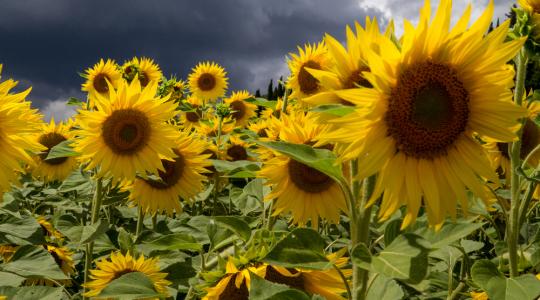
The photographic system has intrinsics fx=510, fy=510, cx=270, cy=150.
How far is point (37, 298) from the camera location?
96.3 inches

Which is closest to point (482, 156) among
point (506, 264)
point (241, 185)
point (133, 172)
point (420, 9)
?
point (420, 9)

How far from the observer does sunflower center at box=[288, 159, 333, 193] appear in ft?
10.2

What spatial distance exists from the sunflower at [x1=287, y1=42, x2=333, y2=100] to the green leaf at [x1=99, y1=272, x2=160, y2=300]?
314 centimetres

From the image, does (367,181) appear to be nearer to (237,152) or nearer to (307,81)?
(307,81)

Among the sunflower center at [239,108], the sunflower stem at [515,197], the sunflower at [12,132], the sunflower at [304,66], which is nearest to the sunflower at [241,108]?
the sunflower center at [239,108]

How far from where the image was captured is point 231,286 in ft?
6.47

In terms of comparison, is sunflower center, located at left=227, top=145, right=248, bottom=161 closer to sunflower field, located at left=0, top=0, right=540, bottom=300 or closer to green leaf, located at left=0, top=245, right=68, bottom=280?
sunflower field, located at left=0, top=0, right=540, bottom=300

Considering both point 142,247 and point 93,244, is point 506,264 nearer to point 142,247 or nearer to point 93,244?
point 142,247

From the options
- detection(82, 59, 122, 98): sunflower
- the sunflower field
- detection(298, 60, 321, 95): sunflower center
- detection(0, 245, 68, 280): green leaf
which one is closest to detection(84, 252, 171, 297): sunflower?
the sunflower field

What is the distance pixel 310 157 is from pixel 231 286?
65 cm

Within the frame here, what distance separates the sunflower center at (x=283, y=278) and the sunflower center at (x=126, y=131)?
1.92m

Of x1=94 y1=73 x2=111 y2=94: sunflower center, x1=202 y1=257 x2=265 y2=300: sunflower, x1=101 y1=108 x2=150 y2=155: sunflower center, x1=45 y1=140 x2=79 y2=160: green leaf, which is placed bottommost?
x1=202 y1=257 x2=265 y2=300: sunflower

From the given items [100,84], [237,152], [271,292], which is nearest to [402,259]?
[271,292]

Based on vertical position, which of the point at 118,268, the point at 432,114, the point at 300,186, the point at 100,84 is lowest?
the point at 118,268
